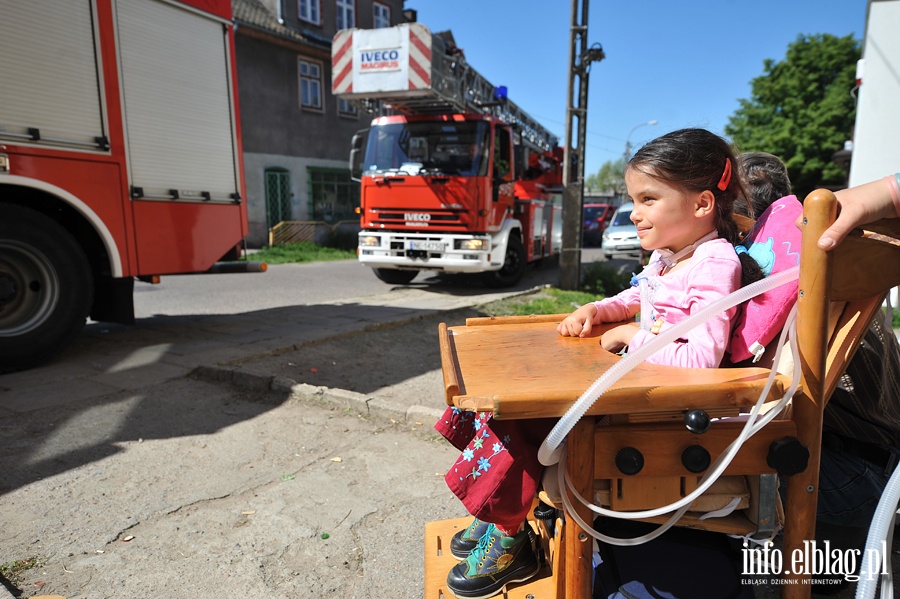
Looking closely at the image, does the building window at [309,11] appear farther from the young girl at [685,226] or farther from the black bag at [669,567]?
the black bag at [669,567]

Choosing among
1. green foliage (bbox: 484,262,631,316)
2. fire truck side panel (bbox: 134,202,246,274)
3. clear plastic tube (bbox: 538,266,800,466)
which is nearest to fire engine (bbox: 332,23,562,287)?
green foliage (bbox: 484,262,631,316)

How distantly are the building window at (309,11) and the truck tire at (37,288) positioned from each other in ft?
63.2

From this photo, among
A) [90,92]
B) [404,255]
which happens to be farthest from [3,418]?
[404,255]

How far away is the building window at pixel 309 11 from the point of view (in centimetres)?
2108

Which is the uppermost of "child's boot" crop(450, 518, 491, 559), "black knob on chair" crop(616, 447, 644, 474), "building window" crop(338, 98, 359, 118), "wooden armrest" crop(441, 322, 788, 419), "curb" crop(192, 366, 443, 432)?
"building window" crop(338, 98, 359, 118)

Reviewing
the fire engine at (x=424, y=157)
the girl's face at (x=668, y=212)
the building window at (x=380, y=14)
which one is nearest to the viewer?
the girl's face at (x=668, y=212)

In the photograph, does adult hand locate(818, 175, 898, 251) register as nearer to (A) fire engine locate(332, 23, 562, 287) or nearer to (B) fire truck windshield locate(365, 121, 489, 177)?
(A) fire engine locate(332, 23, 562, 287)

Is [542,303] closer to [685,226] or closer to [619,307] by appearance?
[619,307]

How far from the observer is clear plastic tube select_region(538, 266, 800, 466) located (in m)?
1.19

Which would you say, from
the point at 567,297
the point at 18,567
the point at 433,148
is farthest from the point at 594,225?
the point at 18,567

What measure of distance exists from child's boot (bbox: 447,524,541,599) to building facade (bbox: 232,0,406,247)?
18144 mm

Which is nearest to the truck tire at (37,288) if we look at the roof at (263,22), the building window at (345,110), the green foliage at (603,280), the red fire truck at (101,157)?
the red fire truck at (101,157)

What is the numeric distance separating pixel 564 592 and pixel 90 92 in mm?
5328

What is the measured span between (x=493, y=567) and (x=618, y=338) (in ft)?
2.61
